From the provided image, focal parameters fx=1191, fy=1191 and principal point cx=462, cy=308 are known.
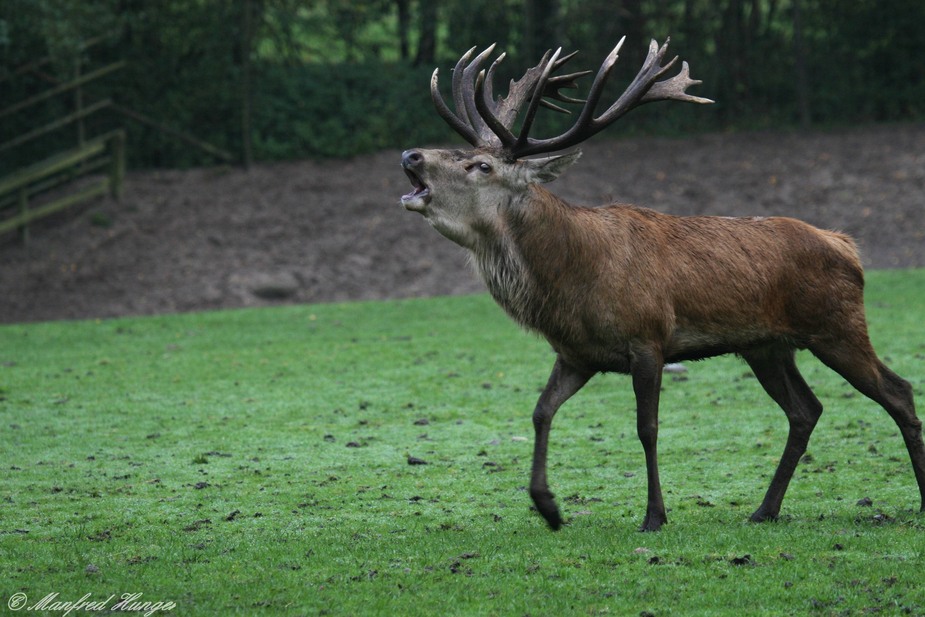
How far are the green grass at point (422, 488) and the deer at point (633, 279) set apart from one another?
0.57 metres

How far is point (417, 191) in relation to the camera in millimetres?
7023

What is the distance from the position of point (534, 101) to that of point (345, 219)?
1479cm

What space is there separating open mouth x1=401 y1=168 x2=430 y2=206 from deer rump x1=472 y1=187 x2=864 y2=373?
1.66 ft

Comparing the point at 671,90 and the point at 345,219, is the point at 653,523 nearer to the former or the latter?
the point at 671,90

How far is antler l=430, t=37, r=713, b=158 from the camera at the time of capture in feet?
23.3

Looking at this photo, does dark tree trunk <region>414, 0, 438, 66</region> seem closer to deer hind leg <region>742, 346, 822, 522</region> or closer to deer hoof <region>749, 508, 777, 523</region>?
deer hind leg <region>742, 346, 822, 522</region>

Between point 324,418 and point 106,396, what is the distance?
254 cm

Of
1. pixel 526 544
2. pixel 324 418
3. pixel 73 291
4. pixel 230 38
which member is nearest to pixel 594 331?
pixel 526 544

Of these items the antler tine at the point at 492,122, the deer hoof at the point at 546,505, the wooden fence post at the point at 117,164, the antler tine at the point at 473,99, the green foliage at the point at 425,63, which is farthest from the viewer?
the green foliage at the point at 425,63

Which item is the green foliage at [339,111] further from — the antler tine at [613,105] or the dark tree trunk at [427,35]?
the antler tine at [613,105]

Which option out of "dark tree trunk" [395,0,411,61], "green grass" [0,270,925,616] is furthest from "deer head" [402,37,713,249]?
"dark tree trunk" [395,0,411,61]

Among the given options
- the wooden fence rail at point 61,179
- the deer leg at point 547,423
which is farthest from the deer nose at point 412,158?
the wooden fence rail at point 61,179

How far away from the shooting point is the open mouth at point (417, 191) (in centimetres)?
692

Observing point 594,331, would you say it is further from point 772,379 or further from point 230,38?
point 230,38
